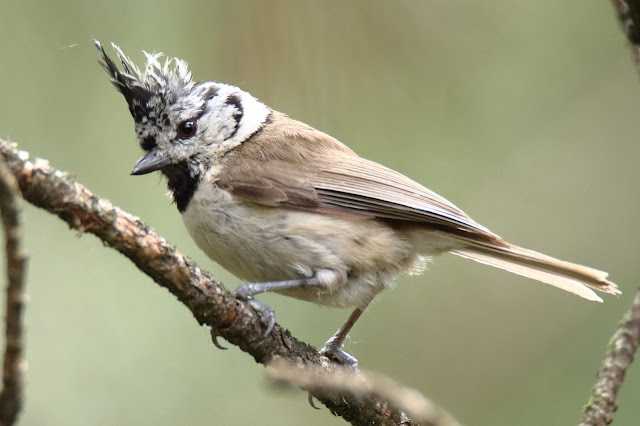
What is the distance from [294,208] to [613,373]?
1449mm

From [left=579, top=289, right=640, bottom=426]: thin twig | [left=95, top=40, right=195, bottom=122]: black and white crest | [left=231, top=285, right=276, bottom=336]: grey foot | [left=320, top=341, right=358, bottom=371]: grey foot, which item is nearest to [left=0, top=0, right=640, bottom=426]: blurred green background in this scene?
[left=95, top=40, right=195, bottom=122]: black and white crest

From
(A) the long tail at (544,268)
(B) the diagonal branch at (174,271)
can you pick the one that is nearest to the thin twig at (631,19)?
(B) the diagonal branch at (174,271)

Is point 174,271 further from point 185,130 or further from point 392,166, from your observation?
point 392,166

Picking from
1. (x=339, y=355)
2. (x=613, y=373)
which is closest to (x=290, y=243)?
(x=339, y=355)

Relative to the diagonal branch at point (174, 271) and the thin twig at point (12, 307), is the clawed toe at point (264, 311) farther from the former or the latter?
the thin twig at point (12, 307)

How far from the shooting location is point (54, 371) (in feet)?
13.0

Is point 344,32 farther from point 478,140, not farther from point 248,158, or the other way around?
point 478,140

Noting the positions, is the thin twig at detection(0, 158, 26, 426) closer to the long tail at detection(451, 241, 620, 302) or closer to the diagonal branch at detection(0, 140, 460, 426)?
the diagonal branch at detection(0, 140, 460, 426)

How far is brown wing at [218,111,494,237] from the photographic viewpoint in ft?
10.8

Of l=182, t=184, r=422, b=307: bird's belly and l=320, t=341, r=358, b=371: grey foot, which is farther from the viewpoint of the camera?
l=320, t=341, r=358, b=371: grey foot

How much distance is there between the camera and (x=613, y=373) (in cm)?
245

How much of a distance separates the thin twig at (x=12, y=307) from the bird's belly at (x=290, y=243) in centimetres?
176

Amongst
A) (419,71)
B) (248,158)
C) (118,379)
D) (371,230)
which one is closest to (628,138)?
(419,71)

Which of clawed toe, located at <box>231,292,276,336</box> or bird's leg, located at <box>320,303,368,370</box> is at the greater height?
bird's leg, located at <box>320,303,368,370</box>
